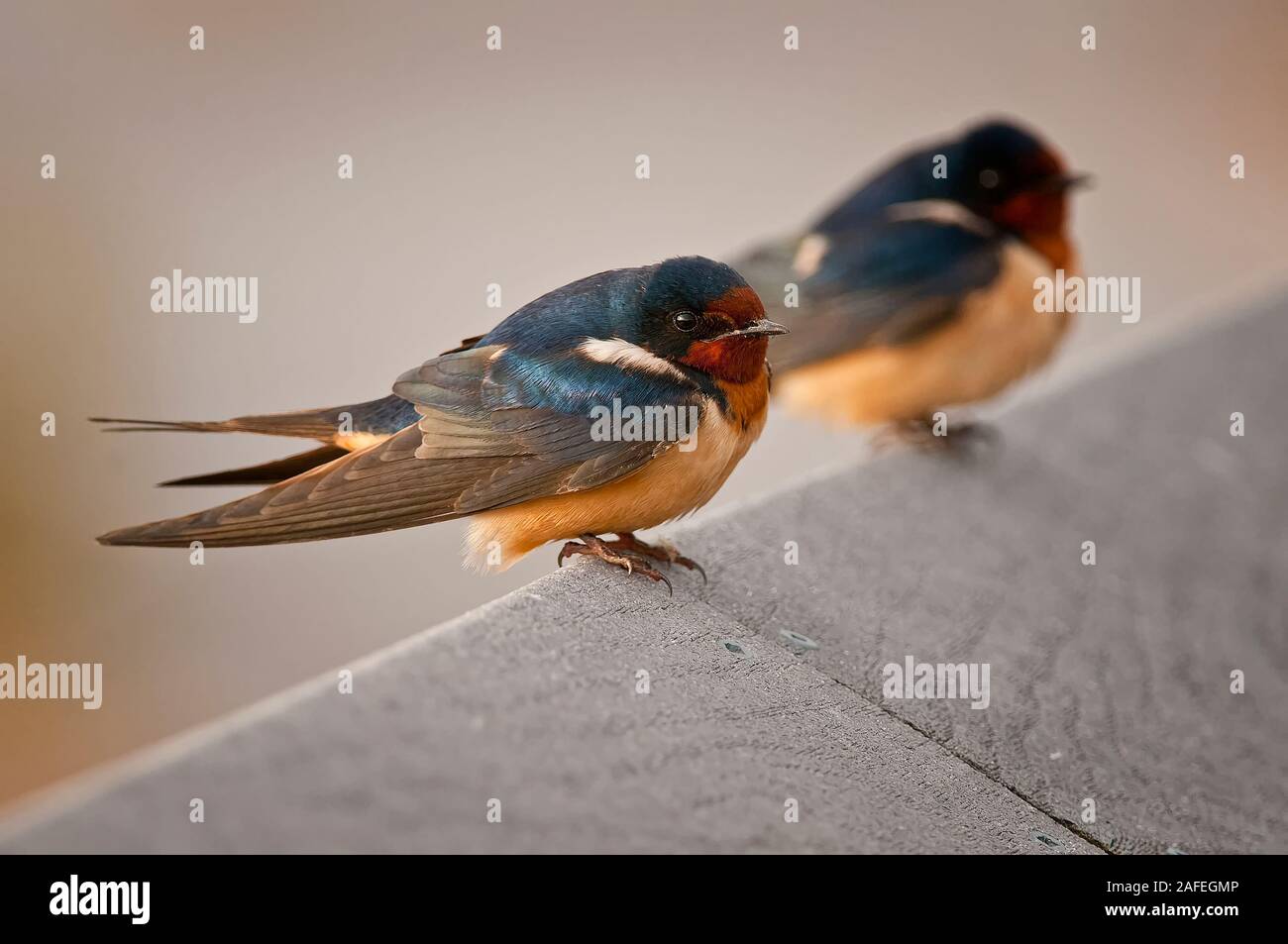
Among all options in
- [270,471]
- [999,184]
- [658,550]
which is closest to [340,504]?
[270,471]

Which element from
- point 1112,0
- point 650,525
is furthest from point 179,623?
point 1112,0

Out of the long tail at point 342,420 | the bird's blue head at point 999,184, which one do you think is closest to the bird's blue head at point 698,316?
the long tail at point 342,420

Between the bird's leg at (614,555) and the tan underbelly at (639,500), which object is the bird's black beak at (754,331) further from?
the bird's leg at (614,555)

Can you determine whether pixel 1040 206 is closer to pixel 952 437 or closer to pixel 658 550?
pixel 952 437

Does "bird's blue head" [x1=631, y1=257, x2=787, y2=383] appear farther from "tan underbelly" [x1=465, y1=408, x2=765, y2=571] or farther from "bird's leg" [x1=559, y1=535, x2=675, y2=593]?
"bird's leg" [x1=559, y1=535, x2=675, y2=593]
